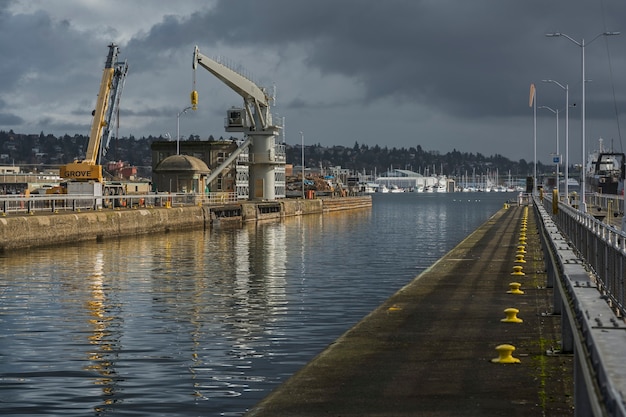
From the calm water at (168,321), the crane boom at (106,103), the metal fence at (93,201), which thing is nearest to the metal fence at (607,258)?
the calm water at (168,321)

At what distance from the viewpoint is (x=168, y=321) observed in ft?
79.0

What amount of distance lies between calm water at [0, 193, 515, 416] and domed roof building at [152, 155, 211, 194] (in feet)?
177

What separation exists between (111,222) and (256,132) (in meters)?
50.9

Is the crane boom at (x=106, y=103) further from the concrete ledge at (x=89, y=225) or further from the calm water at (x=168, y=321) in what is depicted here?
the calm water at (x=168, y=321)

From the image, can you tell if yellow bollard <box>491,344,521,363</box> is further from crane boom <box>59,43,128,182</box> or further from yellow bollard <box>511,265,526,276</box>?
crane boom <box>59,43,128,182</box>

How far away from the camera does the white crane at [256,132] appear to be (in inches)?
4459

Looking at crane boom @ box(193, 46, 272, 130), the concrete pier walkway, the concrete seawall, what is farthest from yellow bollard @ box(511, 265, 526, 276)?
crane boom @ box(193, 46, 272, 130)

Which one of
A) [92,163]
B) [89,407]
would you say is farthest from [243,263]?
[92,163]

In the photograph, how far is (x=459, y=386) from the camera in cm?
1341

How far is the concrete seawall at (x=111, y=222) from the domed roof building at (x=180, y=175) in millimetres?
7533

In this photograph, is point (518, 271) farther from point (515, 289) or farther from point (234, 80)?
point (234, 80)

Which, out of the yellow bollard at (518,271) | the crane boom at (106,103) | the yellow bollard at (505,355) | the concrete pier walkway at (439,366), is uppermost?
the crane boom at (106,103)

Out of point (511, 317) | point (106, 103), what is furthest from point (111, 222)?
point (511, 317)

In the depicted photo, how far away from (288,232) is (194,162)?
103 ft
